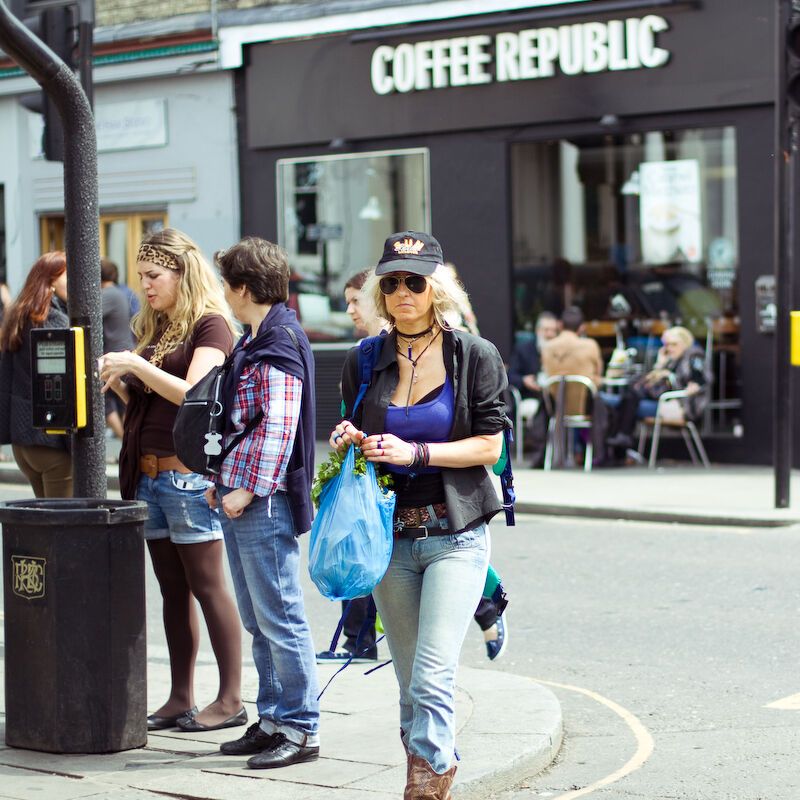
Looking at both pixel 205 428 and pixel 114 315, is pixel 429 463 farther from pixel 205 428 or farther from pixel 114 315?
pixel 114 315

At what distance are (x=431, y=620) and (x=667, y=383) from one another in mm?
10902

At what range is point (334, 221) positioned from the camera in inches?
711

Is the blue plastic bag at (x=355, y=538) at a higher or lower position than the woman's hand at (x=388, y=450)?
lower

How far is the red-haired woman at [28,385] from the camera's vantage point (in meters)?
8.20

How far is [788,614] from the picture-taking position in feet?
27.1

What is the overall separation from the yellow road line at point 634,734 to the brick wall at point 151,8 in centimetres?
1240

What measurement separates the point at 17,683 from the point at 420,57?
1229 centimetres

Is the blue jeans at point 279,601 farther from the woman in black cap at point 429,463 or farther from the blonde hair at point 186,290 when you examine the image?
the blonde hair at point 186,290

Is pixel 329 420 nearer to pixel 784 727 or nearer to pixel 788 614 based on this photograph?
pixel 788 614

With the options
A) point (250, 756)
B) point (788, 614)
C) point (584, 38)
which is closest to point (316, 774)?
point (250, 756)

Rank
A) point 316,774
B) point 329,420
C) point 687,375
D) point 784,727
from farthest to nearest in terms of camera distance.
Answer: point 329,420
point 687,375
point 784,727
point 316,774

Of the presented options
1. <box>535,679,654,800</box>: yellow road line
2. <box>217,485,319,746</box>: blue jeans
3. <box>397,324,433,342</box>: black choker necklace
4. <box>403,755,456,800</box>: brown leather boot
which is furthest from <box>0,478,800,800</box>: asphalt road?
<box>397,324,433,342</box>: black choker necklace

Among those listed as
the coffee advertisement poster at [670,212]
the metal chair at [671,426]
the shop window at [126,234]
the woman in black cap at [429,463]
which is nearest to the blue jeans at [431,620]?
the woman in black cap at [429,463]

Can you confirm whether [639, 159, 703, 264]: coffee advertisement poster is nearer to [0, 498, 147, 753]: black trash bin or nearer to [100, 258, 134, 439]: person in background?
[100, 258, 134, 439]: person in background
